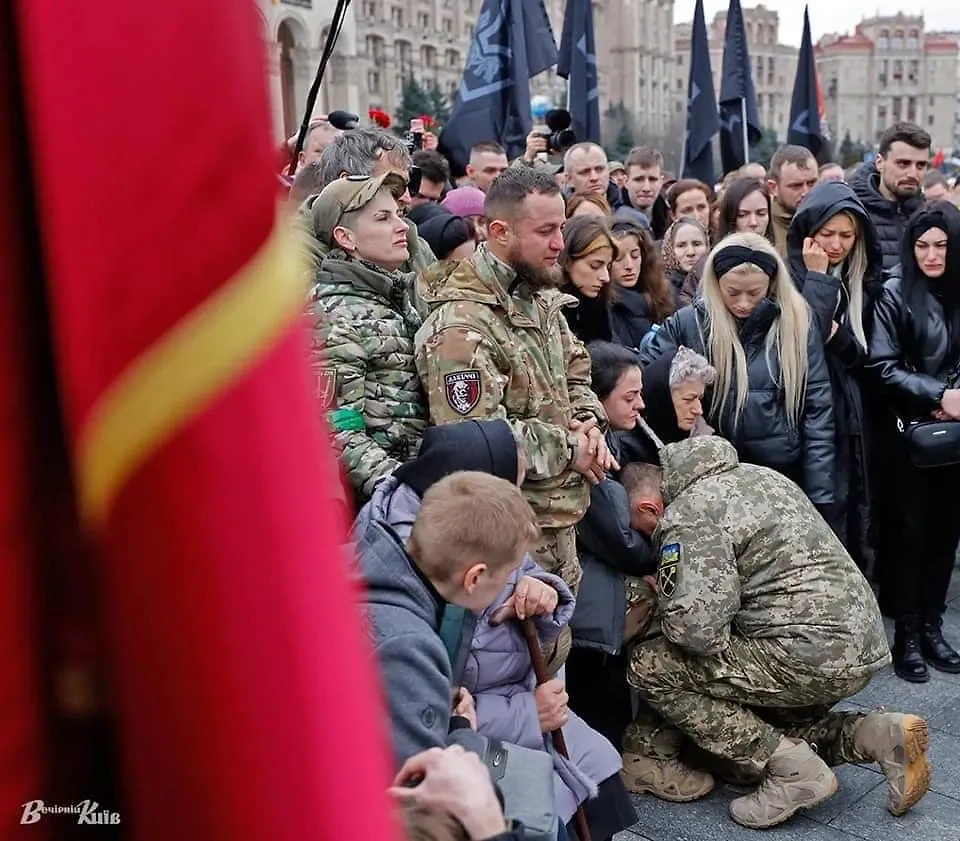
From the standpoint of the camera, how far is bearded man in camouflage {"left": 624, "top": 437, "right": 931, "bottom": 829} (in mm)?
3387

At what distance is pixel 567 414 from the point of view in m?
3.49

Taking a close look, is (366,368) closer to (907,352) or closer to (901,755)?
(901,755)

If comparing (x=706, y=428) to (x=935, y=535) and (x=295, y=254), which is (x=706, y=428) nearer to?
(x=935, y=535)

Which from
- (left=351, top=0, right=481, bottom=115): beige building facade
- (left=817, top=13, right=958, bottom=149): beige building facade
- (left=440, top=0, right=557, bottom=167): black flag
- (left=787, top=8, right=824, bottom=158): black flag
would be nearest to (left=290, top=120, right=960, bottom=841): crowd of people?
(left=440, top=0, right=557, bottom=167): black flag

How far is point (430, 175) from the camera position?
6.02m

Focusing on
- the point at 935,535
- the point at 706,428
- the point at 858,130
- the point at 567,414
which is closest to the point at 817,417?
the point at 706,428

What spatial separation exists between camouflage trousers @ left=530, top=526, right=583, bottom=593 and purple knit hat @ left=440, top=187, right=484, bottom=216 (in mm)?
2382

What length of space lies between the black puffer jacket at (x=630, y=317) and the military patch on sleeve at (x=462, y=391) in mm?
1800

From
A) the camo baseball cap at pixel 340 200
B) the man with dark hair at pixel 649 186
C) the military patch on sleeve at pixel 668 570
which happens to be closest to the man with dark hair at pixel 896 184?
the man with dark hair at pixel 649 186

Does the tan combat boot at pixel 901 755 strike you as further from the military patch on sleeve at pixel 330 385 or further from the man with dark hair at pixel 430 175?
the man with dark hair at pixel 430 175

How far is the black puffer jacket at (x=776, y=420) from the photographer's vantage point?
436 centimetres

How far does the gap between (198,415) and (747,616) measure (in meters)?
3.31

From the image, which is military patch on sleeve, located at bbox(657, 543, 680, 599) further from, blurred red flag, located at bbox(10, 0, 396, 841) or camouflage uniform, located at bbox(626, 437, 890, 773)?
blurred red flag, located at bbox(10, 0, 396, 841)

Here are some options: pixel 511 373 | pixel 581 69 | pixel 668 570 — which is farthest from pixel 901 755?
pixel 581 69
